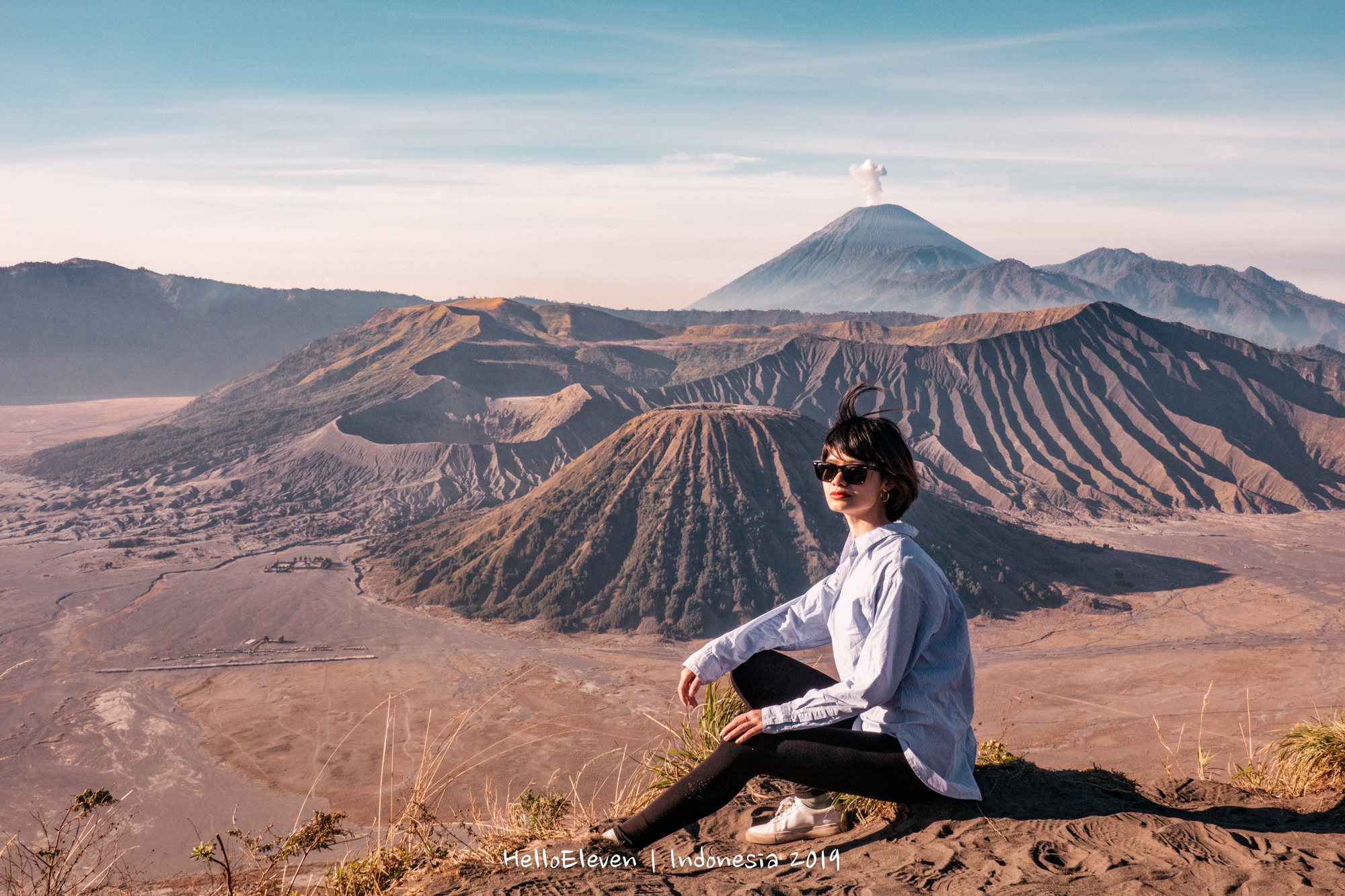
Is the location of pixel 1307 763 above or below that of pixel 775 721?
below

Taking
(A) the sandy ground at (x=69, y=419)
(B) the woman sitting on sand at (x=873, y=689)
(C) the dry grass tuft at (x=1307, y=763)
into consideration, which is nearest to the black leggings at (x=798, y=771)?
(B) the woman sitting on sand at (x=873, y=689)

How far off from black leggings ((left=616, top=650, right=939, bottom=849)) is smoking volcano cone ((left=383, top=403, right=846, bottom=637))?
32090 millimetres

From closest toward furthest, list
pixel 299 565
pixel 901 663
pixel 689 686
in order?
pixel 901 663
pixel 689 686
pixel 299 565

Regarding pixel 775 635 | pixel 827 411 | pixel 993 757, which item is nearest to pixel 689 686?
pixel 775 635

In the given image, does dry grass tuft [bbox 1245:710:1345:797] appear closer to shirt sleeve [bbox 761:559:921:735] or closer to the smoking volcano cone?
shirt sleeve [bbox 761:559:921:735]

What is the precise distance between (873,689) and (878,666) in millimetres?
95

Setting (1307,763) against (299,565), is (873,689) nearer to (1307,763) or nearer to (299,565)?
(1307,763)

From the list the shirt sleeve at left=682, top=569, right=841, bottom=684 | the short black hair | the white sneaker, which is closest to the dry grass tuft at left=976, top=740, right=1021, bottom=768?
the white sneaker

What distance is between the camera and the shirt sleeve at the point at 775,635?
3686mm

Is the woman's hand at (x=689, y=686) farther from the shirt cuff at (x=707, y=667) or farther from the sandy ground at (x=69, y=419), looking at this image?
the sandy ground at (x=69, y=419)

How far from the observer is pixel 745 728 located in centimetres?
333

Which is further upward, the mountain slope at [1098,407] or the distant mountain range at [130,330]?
the distant mountain range at [130,330]

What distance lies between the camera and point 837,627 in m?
3.42

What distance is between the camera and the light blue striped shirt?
123 inches
